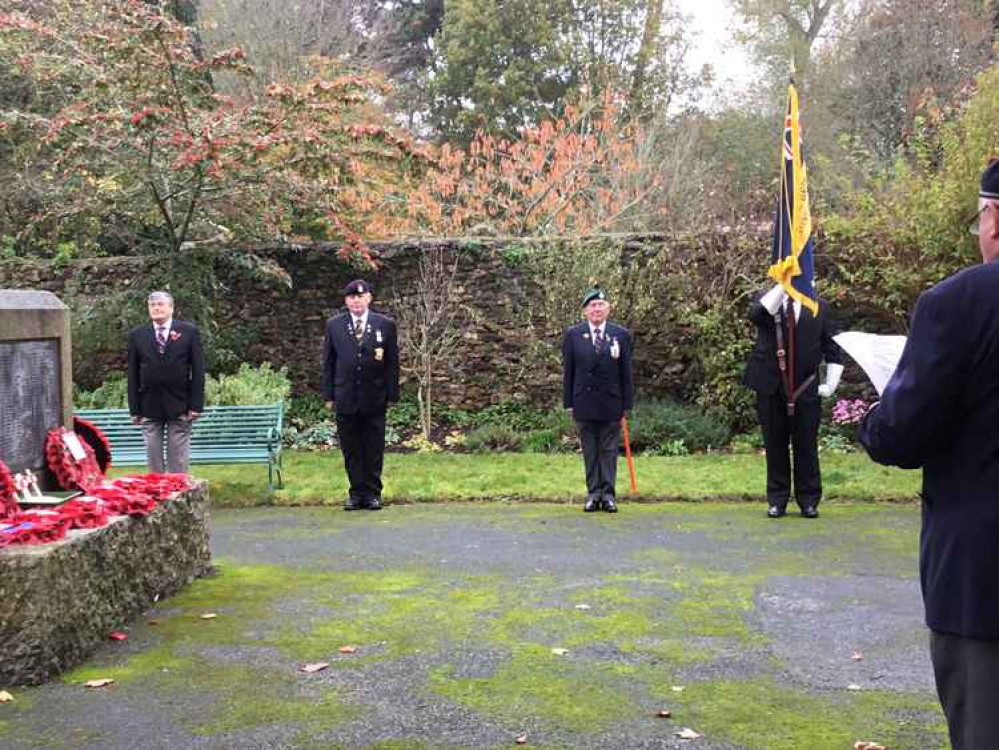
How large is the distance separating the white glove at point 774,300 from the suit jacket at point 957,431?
244 inches

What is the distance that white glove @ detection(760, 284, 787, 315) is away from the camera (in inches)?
336

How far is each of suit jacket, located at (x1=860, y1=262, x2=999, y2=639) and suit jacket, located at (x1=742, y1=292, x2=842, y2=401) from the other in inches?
244

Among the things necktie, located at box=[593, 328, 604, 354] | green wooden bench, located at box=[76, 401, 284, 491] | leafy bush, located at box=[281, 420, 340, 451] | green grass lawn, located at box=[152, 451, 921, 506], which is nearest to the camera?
necktie, located at box=[593, 328, 604, 354]

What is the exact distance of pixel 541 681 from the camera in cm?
446

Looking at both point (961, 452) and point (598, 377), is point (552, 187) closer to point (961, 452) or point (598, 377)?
point (598, 377)

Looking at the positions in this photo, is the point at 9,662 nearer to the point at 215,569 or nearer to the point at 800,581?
the point at 215,569

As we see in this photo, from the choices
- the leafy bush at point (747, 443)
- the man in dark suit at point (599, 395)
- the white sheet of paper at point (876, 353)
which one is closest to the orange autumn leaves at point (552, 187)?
the leafy bush at point (747, 443)

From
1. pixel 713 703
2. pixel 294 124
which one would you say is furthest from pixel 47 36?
pixel 713 703

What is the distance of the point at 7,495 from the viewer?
5305mm

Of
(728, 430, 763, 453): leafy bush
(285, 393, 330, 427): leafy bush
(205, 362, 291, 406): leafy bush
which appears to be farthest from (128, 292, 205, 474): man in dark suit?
(728, 430, 763, 453): leafy bush

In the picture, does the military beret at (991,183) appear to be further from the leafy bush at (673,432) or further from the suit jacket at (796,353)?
the leafy bush at (673,432)

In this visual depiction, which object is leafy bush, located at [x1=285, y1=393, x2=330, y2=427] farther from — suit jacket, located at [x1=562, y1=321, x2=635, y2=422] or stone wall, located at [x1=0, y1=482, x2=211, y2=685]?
stone wall, located at [x1=0, y1=482, x2=211, y2=685]

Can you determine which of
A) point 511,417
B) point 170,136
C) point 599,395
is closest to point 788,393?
point 599,395

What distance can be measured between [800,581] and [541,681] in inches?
93.9
